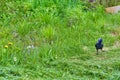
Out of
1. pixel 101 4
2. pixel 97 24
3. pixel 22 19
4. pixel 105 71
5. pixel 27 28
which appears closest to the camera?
pixel 105 71

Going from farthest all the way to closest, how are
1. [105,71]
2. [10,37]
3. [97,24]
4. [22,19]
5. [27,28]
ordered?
[97,24]
[22,19]
[27,28]
[10,37]
[105,71]

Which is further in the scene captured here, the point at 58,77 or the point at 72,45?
the point at 72,45

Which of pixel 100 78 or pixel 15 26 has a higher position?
pixel 15 26

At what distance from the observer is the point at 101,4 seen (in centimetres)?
857

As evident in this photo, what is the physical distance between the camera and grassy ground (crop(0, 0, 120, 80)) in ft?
14.6

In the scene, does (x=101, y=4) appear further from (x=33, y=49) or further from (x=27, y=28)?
(x=33, y=49)

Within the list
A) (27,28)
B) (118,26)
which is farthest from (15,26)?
(118,26)

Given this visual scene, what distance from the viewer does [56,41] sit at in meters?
5.52

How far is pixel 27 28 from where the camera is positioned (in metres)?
5.81

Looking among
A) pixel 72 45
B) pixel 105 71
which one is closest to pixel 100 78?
pixel 105 71

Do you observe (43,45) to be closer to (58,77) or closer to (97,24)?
(58,77)

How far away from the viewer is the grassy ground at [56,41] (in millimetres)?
4453

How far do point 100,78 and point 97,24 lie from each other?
253cm

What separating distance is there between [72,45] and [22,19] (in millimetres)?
1291
